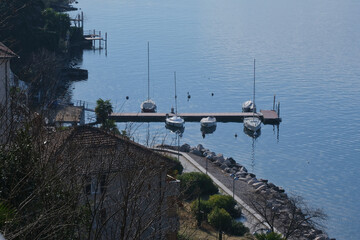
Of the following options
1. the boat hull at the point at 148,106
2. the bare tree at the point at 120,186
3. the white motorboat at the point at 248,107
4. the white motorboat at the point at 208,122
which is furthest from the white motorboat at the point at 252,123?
the bare tree at the point at 120,186

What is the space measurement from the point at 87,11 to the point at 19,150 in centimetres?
13018

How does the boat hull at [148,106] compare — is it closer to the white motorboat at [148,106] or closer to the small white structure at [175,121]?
the white motorboat at [148,106]

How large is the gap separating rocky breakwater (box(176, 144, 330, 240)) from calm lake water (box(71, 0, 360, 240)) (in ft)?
6.34

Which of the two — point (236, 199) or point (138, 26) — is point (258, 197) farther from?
point (138, 26)

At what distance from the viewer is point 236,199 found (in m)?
42.4

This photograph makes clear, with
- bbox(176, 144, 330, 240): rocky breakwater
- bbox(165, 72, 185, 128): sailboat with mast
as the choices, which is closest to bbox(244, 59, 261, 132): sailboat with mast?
bbox(165, 72, 185, 128): sailboat with mast

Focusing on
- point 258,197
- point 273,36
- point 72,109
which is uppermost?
point 273,36

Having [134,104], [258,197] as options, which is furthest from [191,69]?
[258,197]

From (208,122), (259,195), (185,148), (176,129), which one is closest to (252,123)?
(208,122)

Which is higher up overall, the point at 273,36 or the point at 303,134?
the point at 273,36

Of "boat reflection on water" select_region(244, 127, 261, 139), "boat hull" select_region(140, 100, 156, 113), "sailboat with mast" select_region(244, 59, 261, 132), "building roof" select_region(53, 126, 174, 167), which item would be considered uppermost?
"building roof" select_region(53, 126, 174, 167)

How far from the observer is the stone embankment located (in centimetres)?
3772

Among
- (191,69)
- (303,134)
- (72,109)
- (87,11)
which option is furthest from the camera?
(87,11)

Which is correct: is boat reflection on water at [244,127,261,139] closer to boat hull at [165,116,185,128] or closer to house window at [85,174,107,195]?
boat hull at [165,116,185,128]
